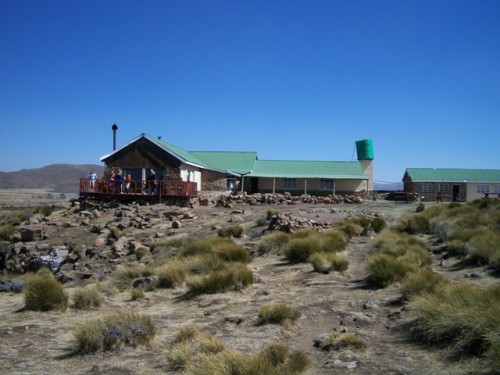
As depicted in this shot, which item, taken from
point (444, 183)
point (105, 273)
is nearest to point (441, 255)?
point (105, 273)

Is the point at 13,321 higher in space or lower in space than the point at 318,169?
lower

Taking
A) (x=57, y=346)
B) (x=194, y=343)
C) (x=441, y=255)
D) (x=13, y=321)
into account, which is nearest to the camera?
(x=194, y=343)

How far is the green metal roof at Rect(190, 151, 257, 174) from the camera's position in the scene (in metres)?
46.0

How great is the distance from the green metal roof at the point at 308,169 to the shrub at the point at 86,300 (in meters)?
34.8

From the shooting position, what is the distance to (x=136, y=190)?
31719 mm

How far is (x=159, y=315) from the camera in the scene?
9.84 metres

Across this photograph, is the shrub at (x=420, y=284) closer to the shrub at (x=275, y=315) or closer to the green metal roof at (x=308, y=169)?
the shrub at (x=275, y=315)

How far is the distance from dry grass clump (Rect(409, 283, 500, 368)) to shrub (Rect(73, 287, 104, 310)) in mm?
6680

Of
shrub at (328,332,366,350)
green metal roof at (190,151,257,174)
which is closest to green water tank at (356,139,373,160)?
green metal roof at (190,151,257,174)

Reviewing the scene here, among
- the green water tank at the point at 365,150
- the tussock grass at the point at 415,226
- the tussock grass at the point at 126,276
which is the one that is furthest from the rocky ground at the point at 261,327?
the green water tank at the point at 365,150

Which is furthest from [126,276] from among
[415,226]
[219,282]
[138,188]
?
[138,188]

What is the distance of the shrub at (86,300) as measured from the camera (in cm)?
1056

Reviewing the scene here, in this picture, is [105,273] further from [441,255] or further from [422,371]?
[422,371]

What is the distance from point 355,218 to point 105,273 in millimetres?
11220
